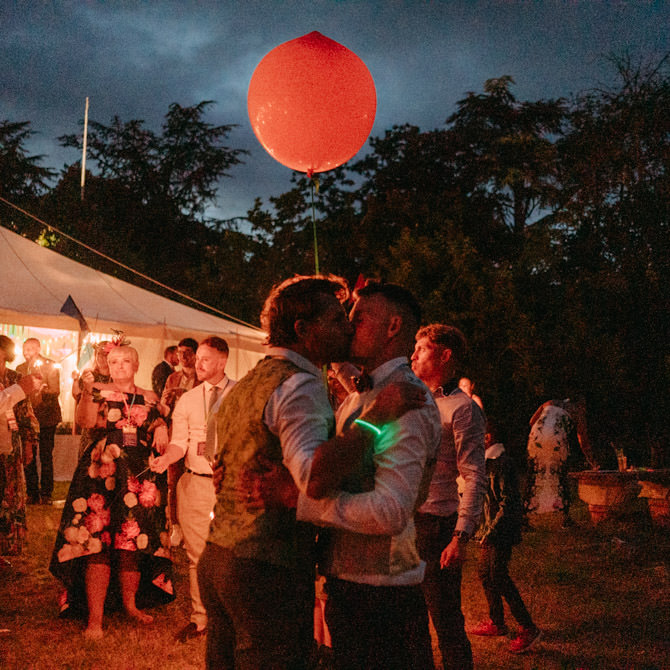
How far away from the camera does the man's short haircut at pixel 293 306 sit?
2.04 m

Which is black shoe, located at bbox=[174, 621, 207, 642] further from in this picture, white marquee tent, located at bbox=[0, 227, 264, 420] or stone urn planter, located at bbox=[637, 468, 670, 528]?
stone urn planter, located at bbox=[637, 468, 670, 528]

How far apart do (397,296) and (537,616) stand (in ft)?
12.9

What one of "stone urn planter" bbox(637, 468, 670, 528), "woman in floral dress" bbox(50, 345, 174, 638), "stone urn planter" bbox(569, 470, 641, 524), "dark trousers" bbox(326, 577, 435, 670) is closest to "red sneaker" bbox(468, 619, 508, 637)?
"woman in floral dress" bbox(50, 345, 174, 638)

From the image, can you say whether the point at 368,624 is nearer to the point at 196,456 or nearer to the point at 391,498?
the point at 391,498

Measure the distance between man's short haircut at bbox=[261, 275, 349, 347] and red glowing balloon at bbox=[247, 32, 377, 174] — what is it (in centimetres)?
232

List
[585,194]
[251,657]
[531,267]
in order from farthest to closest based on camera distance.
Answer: [531,267] < [585,194] < [251,657]

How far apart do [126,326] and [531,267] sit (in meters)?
11.5

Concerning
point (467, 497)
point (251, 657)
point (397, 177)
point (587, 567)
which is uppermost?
point (397, 177)

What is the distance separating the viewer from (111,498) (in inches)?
187

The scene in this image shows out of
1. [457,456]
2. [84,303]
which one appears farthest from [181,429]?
[84,303]

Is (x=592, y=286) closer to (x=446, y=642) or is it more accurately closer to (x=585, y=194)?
(x=585, y=194)

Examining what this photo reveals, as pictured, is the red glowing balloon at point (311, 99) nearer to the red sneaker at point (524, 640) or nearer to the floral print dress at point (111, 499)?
the floral print dress at point (111, 499)

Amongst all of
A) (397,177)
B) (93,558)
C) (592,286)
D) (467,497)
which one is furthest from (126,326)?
(397,177)

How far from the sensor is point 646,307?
14.8 meters
